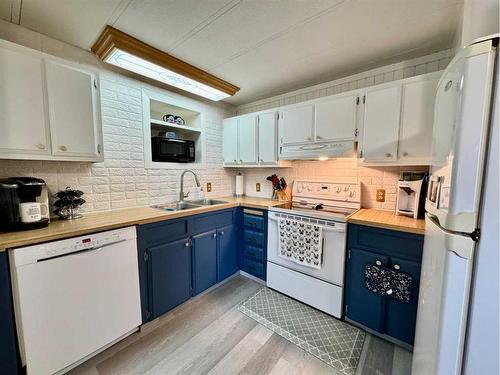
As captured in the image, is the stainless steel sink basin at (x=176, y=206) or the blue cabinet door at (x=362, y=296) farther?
the stainless steel sink basin at (x=176, y=206)

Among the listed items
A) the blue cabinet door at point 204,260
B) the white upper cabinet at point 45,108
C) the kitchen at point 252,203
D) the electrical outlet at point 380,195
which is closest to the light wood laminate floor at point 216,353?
the kitchen at point 252,203

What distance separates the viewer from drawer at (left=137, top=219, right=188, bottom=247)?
1.68 meters

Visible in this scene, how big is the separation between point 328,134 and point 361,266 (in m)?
1.24

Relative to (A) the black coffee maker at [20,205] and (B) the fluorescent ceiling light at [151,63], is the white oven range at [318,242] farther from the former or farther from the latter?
(A) the black coffee maker at [20,205]

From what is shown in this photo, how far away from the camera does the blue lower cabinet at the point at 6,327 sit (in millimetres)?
1115

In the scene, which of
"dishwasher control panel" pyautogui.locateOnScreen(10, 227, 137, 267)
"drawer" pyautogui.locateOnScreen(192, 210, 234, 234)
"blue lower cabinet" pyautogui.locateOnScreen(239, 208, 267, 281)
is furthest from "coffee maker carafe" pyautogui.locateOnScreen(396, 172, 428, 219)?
"dishwasher control panel" pyautogui.locateOnScreen(10, 227, 137, 267)

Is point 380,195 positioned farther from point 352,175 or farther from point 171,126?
point 171,126

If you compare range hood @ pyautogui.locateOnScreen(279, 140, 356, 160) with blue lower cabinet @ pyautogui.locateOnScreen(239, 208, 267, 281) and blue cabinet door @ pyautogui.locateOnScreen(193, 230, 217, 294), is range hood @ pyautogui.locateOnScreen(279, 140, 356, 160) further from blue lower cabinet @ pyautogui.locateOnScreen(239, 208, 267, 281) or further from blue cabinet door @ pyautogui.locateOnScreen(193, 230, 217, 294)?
blue cabinet door @ pyautogui.locateOnScreen(193, 230, 217, 294)

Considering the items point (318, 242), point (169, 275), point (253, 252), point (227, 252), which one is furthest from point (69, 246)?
point (318, 242)

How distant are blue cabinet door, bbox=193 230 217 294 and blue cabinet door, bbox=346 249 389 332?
52.3 inches

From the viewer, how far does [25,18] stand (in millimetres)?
1432

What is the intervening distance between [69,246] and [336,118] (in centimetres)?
233

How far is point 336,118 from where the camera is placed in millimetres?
2016

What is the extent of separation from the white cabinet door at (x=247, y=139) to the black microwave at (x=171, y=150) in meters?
0.64
